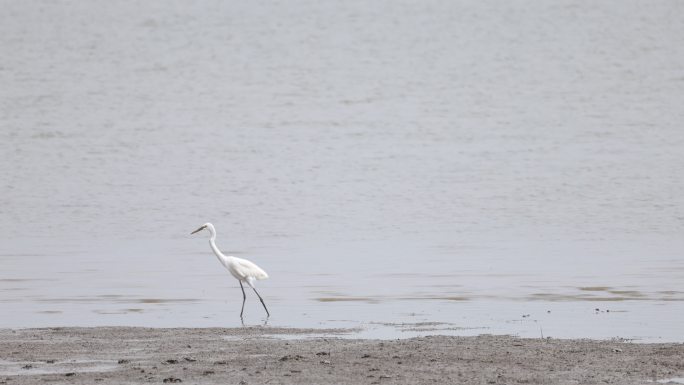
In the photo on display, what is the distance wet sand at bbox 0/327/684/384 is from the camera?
1005cm

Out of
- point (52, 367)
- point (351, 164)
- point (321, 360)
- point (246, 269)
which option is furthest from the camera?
point (351, 164)

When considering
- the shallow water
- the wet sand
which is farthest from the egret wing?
the wet sand

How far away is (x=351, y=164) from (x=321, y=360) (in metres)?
31.9

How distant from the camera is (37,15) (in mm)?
75250

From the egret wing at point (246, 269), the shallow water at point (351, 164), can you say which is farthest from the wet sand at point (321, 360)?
the egret wing at point (246, 269)

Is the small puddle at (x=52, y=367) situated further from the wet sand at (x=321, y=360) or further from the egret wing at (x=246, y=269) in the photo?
the egret wing at (x=246, y=269)

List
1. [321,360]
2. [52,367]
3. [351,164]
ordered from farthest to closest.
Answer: [351,164] < [321,360] < [52,367]

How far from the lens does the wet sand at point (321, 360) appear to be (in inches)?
396

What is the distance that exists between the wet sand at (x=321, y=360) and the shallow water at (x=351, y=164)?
1470 millimetres

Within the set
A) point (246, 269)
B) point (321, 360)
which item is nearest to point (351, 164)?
point (246, 269)

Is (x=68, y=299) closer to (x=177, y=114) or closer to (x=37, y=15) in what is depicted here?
(x=177, y=114)

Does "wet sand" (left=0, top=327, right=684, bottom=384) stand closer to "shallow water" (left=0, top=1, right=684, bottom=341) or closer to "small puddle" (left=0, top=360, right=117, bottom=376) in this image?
"small puddle" (left=0, top=360, right=117, bottom=376)

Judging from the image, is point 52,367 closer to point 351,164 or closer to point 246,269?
point 246,269

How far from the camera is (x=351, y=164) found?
42.6 meters
